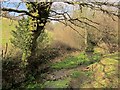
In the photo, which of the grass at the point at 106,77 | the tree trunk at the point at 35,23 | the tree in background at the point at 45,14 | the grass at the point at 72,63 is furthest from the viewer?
the grass at the point at 72,63

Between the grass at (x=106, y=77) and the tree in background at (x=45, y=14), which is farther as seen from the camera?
the grass at (x=106, y=77)

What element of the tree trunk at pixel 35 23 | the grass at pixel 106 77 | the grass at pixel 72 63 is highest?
the tree trunk at pixel 35 23

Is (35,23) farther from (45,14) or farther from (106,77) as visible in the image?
(106,77)

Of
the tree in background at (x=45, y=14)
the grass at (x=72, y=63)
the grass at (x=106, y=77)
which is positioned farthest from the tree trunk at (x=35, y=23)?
the grass at (x=72, y=63)

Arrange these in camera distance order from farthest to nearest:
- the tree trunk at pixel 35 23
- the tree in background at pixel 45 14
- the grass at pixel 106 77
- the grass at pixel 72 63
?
the grass at pixel 72 63 < the grass at pixel 106 77 < the tree trunk at pixel 35 23 < the tree in background at pixel 45 14

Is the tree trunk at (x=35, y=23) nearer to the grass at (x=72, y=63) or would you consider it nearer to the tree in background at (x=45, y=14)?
the tree in background at (x=45, y=14)

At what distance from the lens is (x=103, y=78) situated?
25.4 feet

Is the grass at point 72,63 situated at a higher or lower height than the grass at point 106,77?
lower

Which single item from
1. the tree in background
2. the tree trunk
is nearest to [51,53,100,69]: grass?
the tree trunk

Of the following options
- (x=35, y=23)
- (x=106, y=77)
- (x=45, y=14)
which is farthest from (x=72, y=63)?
(x=45, y=14)

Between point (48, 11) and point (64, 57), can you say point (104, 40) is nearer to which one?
point (64, 57)

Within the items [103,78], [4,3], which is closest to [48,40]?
[103,78]

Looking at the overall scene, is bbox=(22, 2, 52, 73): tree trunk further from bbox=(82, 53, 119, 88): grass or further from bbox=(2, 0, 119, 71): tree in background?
bbox=(82, 53, 119, 88): grass

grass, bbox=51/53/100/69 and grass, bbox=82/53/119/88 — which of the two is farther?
grass, bbox=51/53/100/69
